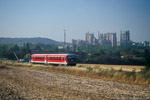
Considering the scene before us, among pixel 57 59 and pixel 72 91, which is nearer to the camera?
pixel 72 91

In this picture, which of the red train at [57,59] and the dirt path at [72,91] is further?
the red train at [57,59]

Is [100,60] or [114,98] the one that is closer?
[114,98]

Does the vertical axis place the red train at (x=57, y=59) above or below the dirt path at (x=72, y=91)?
above

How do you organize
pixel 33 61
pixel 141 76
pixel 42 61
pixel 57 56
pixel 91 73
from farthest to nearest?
pixel 33 61 → pixel 42 61 → pixel 57 56 → pixel 91 73 → pixel 141 76

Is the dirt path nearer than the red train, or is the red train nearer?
A: the dirt path

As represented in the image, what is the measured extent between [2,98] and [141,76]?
15155 millimetres

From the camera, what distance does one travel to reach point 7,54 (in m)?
80.6

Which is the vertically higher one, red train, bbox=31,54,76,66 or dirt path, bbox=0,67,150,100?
red train, bbox=31,54,76,66

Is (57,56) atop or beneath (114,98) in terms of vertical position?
atop

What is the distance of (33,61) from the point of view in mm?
51625

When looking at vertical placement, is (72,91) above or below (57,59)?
below

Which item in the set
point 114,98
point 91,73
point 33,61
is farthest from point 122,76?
point 33,61

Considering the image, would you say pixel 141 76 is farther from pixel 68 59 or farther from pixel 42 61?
pixel 42 61

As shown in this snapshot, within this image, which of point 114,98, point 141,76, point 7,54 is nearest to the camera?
point 114,98
